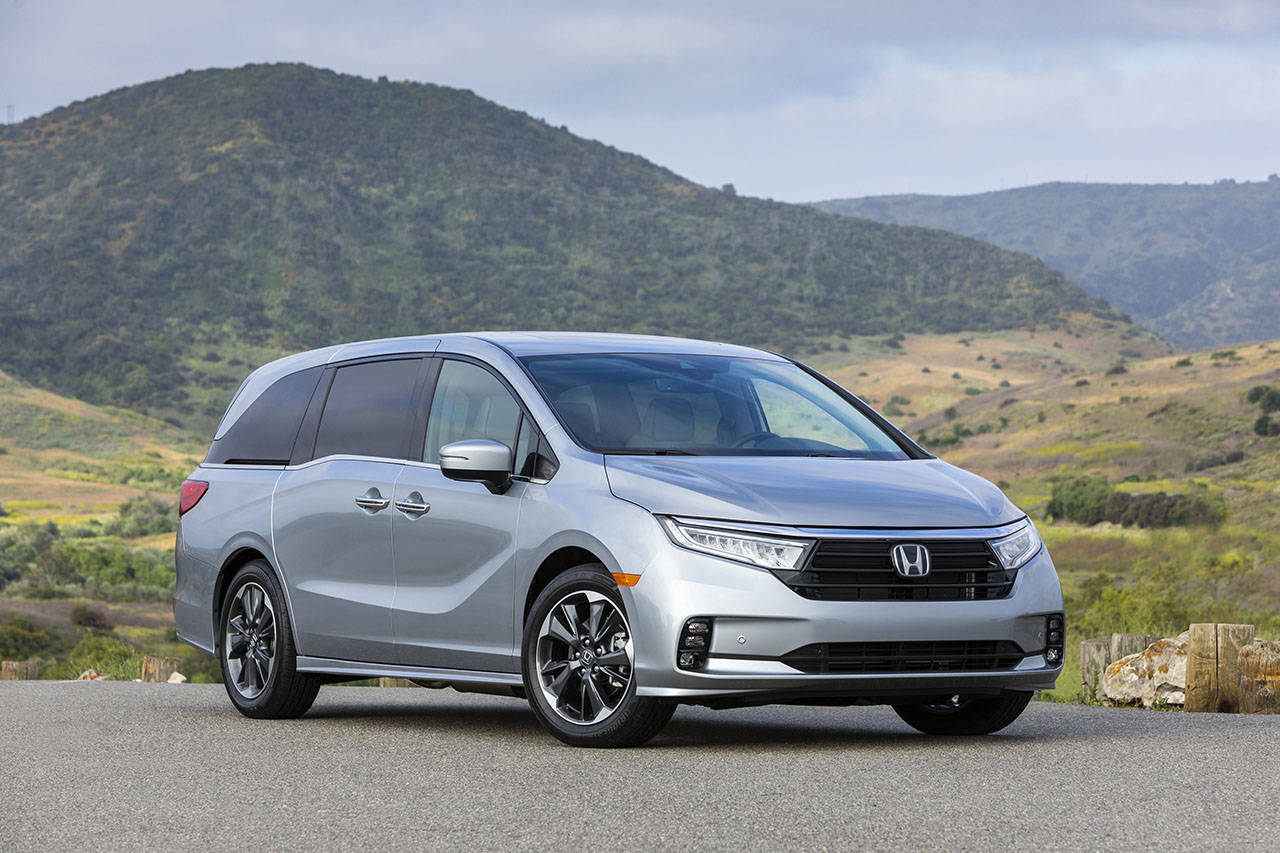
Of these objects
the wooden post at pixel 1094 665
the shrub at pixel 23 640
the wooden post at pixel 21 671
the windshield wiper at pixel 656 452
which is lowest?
the shrub at pixel 23 640

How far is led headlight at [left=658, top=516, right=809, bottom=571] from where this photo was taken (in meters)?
6.82

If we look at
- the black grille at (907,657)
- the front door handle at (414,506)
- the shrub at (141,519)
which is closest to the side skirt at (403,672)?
the front door handle at (414,506)

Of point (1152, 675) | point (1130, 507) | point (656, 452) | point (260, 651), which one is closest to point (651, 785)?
point (656, 452)

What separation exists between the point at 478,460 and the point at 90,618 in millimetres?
44528

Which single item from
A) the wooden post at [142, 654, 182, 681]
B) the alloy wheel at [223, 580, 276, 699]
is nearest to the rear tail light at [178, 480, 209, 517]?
the alloy wheel at [223, 580, 276, 699]

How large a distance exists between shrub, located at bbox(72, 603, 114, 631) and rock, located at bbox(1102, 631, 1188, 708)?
4111cm

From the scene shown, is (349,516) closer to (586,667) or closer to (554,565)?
(554,565)

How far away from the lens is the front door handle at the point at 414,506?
8.12 meters

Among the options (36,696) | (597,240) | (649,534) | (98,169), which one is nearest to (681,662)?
(649,534)

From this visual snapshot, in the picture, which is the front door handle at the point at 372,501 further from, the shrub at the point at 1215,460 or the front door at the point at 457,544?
the shrub at the point at 1215,460

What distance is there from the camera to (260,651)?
30.7ft

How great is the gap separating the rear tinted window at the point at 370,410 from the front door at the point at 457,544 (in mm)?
217

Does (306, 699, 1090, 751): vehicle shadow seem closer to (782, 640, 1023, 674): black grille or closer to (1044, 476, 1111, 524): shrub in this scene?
(782, 640, 1023, 674): black grille

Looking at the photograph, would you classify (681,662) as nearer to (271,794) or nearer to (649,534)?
(649,534)
